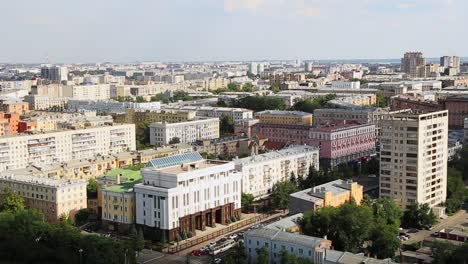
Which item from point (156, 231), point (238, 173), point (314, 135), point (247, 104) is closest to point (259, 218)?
point (238, 173)

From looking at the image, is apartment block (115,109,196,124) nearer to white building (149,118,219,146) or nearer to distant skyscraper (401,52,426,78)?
white building (149,118,219,146)

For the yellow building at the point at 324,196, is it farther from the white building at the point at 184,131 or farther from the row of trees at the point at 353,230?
the white building at the point at 184,131

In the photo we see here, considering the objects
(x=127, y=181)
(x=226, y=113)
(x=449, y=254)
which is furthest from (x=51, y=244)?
(x=226, y=113)

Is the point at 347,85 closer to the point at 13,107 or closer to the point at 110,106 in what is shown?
the point at 110,106

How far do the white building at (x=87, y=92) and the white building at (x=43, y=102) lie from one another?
33.1 feet

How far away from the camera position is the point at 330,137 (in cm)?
4172

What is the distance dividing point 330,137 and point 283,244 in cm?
2081

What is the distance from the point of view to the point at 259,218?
1179 inches

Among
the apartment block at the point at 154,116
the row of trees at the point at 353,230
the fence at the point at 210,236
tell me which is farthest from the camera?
the apartment block at the point at 154,116

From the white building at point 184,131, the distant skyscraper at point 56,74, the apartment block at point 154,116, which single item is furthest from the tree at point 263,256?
the distant skyscraper at point 56,74

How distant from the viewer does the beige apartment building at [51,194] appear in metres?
28.7

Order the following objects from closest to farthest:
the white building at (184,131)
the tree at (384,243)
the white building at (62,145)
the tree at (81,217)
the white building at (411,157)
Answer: the tree at (384,243), the tree at (81,217), the white building at (411,157), the white building at (62,145), the white building at (184,131)

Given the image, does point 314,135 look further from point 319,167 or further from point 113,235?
point 113,235

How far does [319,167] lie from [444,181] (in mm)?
10363
